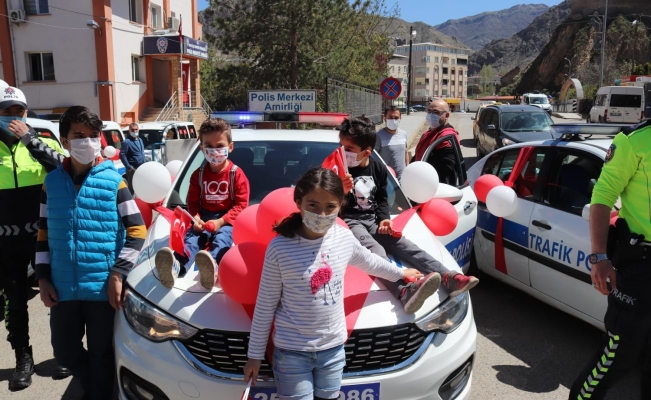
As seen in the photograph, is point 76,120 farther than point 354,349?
Yes

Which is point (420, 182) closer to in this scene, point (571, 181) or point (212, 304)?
point (571, 181)

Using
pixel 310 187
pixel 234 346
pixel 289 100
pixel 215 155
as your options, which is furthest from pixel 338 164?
pixel 289 100

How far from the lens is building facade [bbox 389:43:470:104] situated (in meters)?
143

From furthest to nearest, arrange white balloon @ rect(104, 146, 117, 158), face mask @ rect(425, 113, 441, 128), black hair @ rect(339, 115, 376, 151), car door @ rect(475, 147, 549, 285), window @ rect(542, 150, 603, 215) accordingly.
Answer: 1. white balloon @ rect(104, 146, 117, 158)
2. face mask @ rect(425, 113, 441, 128)
3. car door @ rect(475, 147, 549, 285)
4. window @ rect(542, 150, 603, 215)
5. black hair @ rect(339, 115, 376, 151)

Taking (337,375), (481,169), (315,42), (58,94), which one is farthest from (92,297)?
(58,94)

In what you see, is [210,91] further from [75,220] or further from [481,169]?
[75,220]

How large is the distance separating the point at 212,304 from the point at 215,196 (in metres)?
0.97

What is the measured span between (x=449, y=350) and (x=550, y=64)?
354ft

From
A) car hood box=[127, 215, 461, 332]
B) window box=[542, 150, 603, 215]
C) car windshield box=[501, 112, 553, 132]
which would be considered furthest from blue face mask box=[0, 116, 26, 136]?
car windshield box=[501, 112, 553, 132]

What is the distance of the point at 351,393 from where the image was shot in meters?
2.42

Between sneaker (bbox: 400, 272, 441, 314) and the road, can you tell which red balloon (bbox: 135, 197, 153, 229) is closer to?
the road

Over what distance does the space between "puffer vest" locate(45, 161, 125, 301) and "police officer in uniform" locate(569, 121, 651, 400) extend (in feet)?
8.22

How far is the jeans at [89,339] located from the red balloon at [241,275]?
0.84m

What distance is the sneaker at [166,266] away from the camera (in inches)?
97.3
